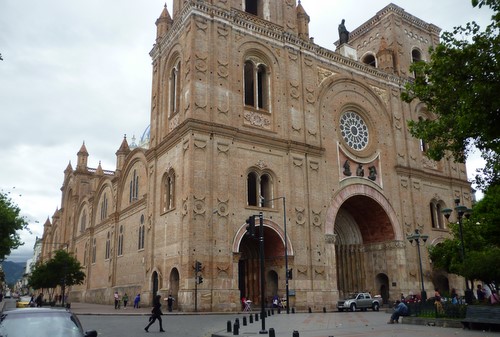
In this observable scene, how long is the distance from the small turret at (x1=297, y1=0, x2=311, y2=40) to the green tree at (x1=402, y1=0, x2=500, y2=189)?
22.1 metres

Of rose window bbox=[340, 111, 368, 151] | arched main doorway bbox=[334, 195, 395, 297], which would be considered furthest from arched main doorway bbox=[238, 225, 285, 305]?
rose window bbox=[340, 111, 368, 151]

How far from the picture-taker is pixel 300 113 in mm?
35438

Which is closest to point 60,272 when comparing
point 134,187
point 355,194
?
point 134,187

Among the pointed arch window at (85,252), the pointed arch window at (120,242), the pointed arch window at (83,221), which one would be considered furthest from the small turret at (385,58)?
the pointed arch window at (83,221)

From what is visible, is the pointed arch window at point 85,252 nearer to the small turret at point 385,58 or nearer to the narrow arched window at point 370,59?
the narrow arched window at point 370,59

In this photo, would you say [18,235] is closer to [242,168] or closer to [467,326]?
[242,168]

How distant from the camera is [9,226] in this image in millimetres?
34188

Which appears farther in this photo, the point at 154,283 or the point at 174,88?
the point at 174,88

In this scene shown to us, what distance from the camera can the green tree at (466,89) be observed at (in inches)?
533

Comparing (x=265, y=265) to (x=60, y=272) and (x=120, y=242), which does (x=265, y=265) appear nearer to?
(x=120, y=242)

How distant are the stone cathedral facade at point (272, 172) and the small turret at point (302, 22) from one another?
0.12 m

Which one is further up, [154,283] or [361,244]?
[361,244]

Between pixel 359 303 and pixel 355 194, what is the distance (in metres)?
8.44

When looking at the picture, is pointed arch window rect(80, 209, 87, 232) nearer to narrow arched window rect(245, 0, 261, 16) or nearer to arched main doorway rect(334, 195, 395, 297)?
arched main doorway rect(334, 195, 395, 297)
